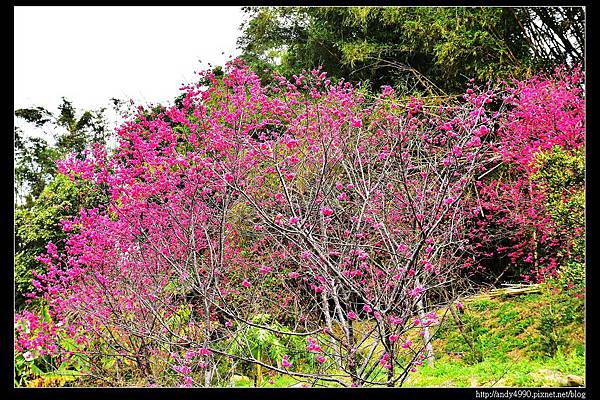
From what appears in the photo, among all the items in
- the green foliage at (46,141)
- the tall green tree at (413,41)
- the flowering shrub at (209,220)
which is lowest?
the flowering shrub at (209,220)

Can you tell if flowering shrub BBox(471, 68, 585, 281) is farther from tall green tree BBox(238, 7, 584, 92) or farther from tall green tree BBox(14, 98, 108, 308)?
tall green tree BBox(14, 98, 108, 308)

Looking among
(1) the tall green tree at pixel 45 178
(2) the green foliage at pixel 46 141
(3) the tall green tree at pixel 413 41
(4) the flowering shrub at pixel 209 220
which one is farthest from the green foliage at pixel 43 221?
(3) the tall green tree at pixel 413 41

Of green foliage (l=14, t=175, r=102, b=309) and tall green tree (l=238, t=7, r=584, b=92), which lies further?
green foliage (l=14, t=175, r=102, b=309)

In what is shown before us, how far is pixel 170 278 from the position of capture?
372 cm

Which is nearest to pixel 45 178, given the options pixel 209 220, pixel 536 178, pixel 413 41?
pixel 209 220

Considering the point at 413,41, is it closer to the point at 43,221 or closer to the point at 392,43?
the point at 392,43

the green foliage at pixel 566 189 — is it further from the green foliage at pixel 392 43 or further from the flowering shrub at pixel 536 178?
the green foliage at pixel 392 43

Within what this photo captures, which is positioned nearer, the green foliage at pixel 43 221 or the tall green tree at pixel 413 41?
the tall green tree at pixel 413 41

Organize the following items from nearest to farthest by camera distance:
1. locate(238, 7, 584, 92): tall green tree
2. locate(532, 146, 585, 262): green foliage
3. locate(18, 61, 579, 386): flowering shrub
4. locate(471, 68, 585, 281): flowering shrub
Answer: locate(18, 61, 579, 386): flowering shrub
locate(532, 146, 585, 262): green foliage
locate(471, 68, 585, 281): flowering shrub
locate(238, 7, 584, 92): tall green tree

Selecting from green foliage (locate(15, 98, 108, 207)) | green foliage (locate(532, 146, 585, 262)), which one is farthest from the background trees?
green foliage (locate(15, 98, 108, 207))

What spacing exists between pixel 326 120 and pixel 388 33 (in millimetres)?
2762

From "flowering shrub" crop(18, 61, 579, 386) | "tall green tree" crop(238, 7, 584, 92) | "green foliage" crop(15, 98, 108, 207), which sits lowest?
"flowering shrub" crop(18, 61, 579, 386)
